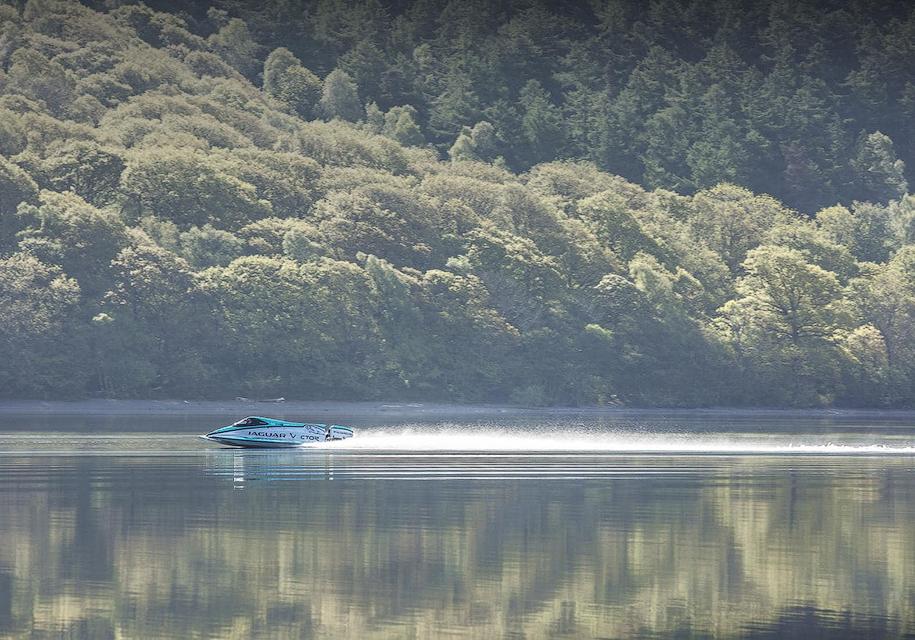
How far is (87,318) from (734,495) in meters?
110

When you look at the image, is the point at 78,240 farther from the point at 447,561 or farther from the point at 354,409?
the point at 447,561

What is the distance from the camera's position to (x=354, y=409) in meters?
172

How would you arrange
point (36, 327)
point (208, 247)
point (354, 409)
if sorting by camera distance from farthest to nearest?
1. point (208, 247)
2. point (354, 409)
3. point (36, 327)

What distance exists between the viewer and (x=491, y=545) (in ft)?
167

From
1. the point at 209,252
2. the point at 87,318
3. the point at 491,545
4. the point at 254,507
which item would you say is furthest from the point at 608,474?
the point at 209,252

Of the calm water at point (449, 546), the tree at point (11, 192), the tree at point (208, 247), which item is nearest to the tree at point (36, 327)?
the tree at point (11, 192)

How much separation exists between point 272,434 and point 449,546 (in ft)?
156

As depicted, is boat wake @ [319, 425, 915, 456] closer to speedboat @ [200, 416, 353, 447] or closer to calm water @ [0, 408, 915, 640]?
speedboat @ [200, 416, 353, 447]

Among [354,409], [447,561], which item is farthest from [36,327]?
[447,561]

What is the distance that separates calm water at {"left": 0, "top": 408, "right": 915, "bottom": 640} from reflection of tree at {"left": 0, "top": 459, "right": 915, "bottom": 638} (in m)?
0.10

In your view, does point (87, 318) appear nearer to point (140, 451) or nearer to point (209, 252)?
point (209, 252)

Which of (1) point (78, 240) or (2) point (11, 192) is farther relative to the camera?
(2) point (11, 192)

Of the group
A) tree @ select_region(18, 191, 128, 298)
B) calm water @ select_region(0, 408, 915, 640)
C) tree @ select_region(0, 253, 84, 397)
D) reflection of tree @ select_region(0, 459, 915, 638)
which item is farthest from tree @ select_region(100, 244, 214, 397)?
reflection of tree @ select_region(0, 459, 915, 638)

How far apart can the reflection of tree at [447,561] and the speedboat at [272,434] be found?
2556 centimetres
